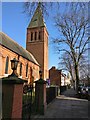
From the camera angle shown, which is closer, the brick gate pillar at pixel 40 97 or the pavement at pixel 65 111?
the pavement at pixel 65 111

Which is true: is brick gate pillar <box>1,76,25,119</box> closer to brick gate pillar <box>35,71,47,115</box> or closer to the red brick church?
brick gate pillar <box>35,71,47,115</box>

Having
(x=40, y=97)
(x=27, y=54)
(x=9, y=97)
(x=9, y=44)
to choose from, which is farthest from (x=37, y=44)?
(x=9, y=97)

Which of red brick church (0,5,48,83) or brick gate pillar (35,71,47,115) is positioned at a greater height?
red brick church (0,5,48,83)

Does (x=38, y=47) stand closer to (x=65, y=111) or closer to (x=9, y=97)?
(x=65, y=111)

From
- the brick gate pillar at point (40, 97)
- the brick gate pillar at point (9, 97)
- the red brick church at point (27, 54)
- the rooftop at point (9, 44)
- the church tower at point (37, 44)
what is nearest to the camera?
the brick gate pillar at point (9, 97)

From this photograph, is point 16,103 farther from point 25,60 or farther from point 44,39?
point 44,39

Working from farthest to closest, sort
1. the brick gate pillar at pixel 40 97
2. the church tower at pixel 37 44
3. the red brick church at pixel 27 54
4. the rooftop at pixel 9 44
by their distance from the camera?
1. the church tower at pixel 37 44
2. the rooftop at pixel 9 44
3. the red brick church at pixel 27 54
4. the brick gate pillar at pixel 40 97

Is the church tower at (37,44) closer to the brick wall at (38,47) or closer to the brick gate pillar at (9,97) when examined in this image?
the brick wall at (38,47)

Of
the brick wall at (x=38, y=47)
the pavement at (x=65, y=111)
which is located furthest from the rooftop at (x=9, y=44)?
the pavement at (x=65, y=111)

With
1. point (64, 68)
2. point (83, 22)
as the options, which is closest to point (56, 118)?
point (83, 22)

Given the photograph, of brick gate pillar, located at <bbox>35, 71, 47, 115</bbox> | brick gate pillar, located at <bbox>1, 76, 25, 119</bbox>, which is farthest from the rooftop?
brick gate pillar, located at <bbox>1, 76, 25, 119</bbox>

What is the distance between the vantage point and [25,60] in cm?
3675

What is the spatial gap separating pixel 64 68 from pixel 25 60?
12.8m

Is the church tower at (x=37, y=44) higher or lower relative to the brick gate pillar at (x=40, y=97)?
higher
